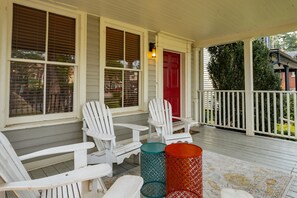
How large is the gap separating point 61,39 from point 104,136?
1755 mm

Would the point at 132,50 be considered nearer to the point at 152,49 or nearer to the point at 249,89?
the point at 152,49

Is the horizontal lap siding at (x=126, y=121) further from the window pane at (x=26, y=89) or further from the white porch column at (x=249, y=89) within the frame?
the white porch column at (x=249, y=89)

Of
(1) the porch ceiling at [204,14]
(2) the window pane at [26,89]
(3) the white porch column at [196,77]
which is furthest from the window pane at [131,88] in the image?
(3) the white porch column at [196,77]

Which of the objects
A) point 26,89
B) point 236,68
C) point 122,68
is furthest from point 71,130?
point 236,68

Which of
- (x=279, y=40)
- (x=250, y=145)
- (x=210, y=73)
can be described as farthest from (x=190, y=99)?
(x=279, y=40)

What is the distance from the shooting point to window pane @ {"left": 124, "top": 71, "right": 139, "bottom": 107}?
376 cm

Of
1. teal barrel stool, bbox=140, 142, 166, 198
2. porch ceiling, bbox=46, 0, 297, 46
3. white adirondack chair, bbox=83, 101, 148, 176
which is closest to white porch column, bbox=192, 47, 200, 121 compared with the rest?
porch ceiling, bbox=46, 0, 297, 46

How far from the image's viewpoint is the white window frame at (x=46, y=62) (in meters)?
2.41

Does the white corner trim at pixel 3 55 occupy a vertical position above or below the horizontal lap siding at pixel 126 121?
above

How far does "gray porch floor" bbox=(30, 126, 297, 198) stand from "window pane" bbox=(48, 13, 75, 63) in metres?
1.68

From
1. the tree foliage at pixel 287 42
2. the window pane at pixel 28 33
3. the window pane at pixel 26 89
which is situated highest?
the tree foliage at pixel 287 42

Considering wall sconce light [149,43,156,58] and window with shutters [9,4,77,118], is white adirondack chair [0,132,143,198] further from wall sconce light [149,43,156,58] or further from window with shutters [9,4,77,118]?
wall sconce light [149,43,156,58]

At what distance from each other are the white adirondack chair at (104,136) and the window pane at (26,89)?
691 millimetres

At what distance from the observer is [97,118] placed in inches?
112
